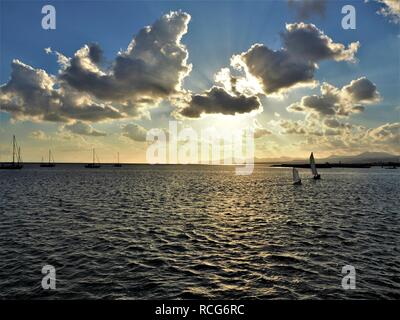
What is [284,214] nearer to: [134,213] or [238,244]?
[238,244]

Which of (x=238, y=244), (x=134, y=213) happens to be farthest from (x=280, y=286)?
(x=134, y=213)

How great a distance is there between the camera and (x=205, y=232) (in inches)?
1179

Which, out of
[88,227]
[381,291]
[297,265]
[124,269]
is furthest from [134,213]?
[381,291]

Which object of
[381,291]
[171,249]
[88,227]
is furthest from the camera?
[88,227]

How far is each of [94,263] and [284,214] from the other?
2792cm

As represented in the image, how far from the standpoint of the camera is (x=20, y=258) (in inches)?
859

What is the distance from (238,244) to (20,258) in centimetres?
1653

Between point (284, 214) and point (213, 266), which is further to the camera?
point (284, 214)

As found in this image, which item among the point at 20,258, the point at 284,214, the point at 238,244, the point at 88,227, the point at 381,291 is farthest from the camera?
the point at 284,214

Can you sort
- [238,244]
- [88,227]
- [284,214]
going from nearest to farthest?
1. [238,244]
2. [88,227]
3. [284,214]

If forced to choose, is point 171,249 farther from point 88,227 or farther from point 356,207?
point 356,207

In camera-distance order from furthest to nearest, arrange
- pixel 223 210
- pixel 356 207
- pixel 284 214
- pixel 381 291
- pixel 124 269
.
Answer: pixel 356 207 → pixel 223 210 → pixel 284 214 → pixel 124 269 → pixel 381 291

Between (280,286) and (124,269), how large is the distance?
9.64 meters

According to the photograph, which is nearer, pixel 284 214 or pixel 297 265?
pixel 297 265
